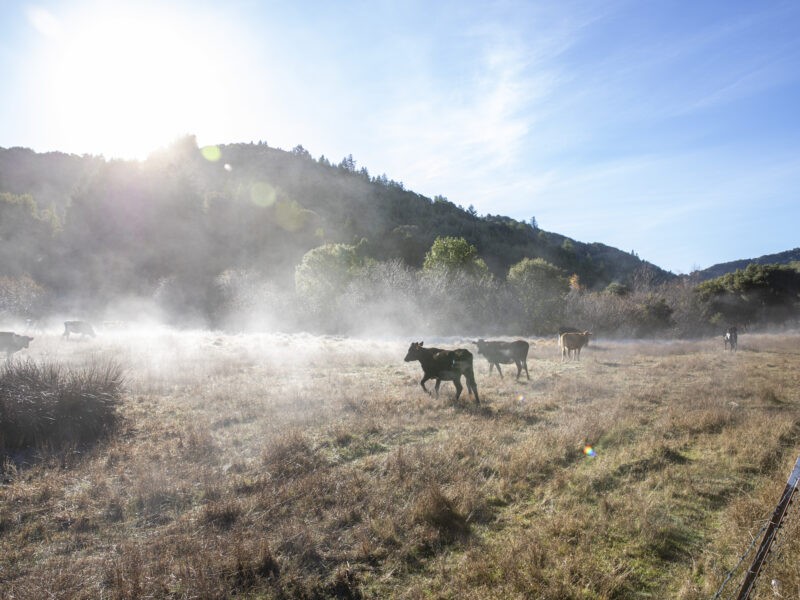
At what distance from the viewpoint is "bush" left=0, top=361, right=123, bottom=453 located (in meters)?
7.09

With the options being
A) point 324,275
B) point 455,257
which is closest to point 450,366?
point 324,275

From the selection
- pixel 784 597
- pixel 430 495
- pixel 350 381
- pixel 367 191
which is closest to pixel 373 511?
pixel 430 495

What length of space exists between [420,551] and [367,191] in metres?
124

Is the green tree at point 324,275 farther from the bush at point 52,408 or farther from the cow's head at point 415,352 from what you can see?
the bush at point 52,408

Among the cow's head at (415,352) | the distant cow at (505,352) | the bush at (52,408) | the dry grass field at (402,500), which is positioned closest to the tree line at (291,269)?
the distant cow at (505,352)

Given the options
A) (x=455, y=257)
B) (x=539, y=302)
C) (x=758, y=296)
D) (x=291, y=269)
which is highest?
A: (x=291, y=269)

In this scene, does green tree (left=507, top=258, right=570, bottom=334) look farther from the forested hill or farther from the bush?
the bush

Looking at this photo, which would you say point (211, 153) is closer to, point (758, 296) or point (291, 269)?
point (291, 269)

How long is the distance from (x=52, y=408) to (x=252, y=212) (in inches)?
3144

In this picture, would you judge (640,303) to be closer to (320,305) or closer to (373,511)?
(320,305)

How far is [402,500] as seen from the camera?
5031 mm

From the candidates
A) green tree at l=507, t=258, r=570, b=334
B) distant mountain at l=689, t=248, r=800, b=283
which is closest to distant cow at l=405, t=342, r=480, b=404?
green tree at l=507, t=258, r=570, b=334

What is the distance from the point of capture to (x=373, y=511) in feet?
15.5

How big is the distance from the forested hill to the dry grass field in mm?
50279
